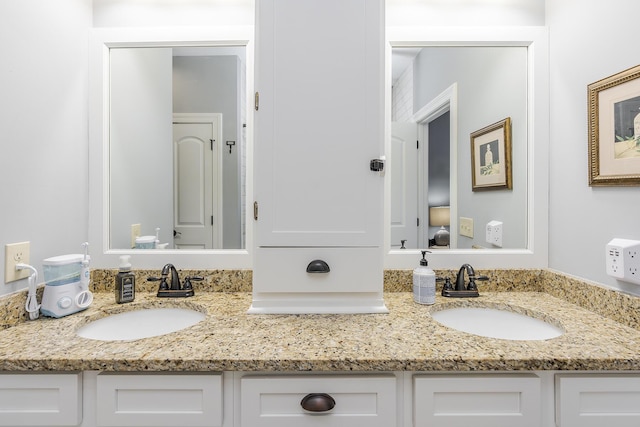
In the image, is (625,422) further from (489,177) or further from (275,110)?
(275,110)

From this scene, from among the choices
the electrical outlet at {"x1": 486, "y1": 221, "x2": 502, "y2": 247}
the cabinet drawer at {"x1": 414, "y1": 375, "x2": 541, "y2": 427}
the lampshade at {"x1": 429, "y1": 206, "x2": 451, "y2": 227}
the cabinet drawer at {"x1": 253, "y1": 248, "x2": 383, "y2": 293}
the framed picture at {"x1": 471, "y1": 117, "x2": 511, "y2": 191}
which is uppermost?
the framed picture at {"x1": 471, "y1": 117, "x2": 511, "y2": 191}

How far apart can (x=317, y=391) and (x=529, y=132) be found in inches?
53.4

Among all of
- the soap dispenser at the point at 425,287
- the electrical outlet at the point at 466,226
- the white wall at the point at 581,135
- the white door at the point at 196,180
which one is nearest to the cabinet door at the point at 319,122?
the soap dispenser at the point at 425,287

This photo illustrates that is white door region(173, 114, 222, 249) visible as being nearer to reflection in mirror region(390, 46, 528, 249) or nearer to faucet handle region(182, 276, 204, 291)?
faucet handle region(182, 276, 204, 291)

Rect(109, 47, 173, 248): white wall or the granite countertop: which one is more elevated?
Rect(109, 47, 173, 248): white wall

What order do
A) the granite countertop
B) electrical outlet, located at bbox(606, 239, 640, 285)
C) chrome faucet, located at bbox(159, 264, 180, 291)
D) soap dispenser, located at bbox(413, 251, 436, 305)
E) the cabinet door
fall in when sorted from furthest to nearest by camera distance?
chrome faucet, located at bbox(159, 264, 180, 291) < soap dispenser, located at bbox(413, 251, 436, 305) < the cabinet door < electrical outlet, located at bbox(606, 239, 640, 285) < the granite countertop

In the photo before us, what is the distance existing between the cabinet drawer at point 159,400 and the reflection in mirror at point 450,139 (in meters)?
0.91

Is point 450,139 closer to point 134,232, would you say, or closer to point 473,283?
point 473,283

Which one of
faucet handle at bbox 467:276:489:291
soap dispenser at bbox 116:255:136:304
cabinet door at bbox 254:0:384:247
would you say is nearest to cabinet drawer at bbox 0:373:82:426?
soap dispenser at bbox 116:255:136:304

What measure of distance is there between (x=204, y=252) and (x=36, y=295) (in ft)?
1.86

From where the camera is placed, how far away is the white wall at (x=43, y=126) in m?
1.07

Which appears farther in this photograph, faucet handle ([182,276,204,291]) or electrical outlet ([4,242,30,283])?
faucet handle ([182,276,204,291])

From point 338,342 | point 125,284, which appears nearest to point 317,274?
point 338,342

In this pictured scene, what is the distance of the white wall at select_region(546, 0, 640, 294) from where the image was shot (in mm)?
1054
